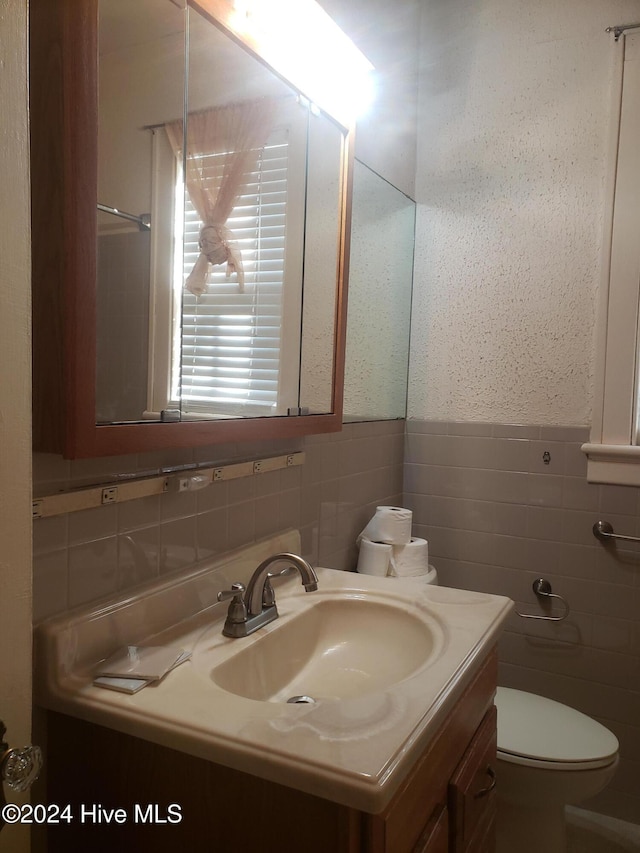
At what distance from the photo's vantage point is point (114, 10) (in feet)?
3.04

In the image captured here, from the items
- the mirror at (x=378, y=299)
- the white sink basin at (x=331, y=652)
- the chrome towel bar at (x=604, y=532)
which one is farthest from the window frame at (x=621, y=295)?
the white sink basin at (x=331, y=652)

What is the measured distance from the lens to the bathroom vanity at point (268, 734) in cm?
80

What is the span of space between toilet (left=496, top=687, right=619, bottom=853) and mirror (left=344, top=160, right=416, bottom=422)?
3.04ft

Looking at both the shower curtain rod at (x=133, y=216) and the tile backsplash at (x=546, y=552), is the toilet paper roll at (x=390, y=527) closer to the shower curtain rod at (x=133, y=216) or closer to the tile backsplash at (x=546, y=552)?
the tile backsplash at (x=546, y=552)

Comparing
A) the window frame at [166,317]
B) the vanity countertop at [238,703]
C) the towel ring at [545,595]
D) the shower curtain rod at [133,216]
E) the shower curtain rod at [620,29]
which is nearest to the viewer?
the vanity countertop at [238,703]

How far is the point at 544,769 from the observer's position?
5.04 ft

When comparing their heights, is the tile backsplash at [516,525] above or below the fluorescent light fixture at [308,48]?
below

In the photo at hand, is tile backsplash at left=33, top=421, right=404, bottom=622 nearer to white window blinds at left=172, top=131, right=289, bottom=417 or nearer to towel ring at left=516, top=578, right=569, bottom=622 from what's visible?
white window blinds at left=172, top=131, right=289, bottom=417

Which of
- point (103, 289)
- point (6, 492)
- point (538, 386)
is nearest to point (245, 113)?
point (103, 289)

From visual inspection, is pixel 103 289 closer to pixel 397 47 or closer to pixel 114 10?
pixel 114 10

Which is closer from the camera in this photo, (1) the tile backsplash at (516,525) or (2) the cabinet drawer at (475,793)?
(2) the cabinet drawer at (475,793)

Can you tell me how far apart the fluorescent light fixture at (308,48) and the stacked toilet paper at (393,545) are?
3.42 ft

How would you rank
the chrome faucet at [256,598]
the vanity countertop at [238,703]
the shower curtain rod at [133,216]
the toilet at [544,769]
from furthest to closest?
the toilet at [544,769] < the chrome faucet at [256,598] < the shower curtain rod at [133,216] < the vanity countertop at [238,703]

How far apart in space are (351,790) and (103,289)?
71cm
